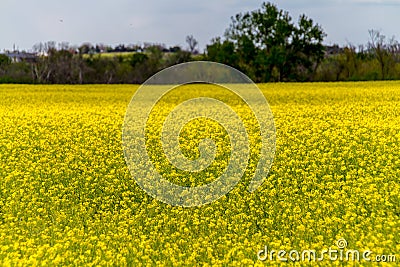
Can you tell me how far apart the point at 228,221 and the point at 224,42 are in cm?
4065

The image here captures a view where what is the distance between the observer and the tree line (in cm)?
4578

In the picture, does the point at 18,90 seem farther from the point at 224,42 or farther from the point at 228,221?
the point at 228,221

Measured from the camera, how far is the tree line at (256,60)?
150 feet

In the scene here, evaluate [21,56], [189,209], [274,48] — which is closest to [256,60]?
[274,48]

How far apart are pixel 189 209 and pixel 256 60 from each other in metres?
37.9

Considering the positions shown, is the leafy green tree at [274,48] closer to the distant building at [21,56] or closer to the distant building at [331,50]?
the distant building at [331,50]

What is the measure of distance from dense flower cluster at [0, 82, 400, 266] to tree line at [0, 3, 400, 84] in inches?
1135

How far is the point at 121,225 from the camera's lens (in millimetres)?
10516

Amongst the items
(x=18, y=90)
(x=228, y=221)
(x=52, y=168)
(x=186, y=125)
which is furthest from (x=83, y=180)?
(x=18, y=90)

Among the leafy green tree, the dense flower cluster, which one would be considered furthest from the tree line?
the dense flower cluster

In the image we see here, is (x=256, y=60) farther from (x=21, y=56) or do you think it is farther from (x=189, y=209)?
(x=189, y=209)

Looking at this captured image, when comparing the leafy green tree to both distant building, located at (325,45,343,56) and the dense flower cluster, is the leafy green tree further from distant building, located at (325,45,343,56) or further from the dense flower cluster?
the dense flower cluster

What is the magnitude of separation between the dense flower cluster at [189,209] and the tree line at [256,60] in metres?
28.8

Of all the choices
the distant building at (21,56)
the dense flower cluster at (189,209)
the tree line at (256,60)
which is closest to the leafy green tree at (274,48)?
the tree line at (256,60)
